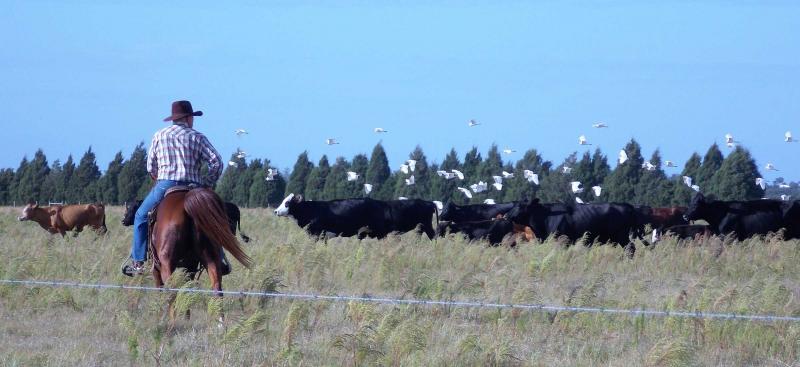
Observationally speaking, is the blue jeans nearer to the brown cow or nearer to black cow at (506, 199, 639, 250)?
black cow at (506, 199, 639, 250)

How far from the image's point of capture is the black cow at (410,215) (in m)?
26.6

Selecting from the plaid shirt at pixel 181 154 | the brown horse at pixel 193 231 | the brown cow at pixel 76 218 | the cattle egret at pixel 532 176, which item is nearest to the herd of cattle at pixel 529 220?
the brown cow at pixel 76 218

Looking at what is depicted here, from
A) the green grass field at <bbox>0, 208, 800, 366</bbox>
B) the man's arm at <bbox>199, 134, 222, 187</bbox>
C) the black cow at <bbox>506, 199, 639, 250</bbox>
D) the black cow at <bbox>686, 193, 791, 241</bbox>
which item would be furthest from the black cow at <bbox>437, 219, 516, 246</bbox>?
the man's arm at <bbox>199, 134, 222, 187</bbox>

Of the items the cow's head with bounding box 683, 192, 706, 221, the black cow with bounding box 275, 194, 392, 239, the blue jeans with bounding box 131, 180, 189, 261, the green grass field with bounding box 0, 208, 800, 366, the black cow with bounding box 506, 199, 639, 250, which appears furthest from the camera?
the black cow with bounding box 275, 194, 392, 239

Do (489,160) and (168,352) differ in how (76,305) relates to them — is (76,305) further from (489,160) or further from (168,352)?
(489,160)

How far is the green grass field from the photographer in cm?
779

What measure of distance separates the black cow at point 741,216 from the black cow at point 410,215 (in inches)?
238

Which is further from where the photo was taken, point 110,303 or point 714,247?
point 714,247

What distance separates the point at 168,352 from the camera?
7812 mm

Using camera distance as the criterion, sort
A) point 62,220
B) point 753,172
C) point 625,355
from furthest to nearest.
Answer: point 753,172
point 62,220
point 625,355

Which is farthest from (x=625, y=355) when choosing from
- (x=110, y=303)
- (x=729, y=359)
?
(x=110, y=303)

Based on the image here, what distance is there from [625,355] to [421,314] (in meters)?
2.17

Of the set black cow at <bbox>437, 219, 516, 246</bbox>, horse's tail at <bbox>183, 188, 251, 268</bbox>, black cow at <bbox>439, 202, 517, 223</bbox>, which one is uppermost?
horse's tail at <bbox>183, 188, 251, 268</bbox>

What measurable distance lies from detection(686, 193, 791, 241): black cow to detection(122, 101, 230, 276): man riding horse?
16.0 m
